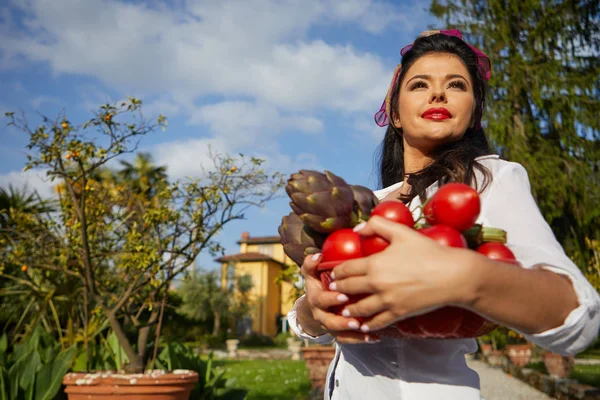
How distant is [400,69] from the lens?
153 centimetres

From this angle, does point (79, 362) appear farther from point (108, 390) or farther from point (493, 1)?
point (493, 1)

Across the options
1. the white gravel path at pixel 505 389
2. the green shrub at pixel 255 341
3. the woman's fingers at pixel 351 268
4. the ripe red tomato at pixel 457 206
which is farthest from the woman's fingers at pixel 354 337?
the green shrub at pixel 255 341

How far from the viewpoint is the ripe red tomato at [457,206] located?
2.60 feet

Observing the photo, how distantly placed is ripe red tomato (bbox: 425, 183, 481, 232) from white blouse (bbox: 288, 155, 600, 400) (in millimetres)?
148

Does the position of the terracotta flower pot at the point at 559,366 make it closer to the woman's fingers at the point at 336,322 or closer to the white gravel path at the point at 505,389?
the white gravel path at the point at 505,389

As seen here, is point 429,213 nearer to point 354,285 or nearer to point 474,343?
point 354,285

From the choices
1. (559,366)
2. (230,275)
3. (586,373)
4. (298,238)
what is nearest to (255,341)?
(230,275)

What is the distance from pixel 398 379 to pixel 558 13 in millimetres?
15107

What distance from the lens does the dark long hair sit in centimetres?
115

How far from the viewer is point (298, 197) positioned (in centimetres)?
88

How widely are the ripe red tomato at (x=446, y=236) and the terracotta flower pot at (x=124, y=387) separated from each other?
150 inches

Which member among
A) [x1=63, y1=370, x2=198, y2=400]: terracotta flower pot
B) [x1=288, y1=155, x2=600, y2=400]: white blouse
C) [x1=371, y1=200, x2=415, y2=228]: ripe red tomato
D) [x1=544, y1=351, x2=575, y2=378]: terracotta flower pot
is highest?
[x1=371, y1=200, x2=415, y2=228]: ripe red tomato

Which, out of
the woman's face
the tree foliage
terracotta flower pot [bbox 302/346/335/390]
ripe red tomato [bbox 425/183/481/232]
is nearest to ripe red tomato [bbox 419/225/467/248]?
ripe red tomato [bbox 425/183/481/232]

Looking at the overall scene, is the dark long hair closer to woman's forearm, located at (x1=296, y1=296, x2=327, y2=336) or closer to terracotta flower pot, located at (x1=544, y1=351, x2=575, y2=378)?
woman's forearm, located at (x1=296, y1=296, x2=327, y2=336)
